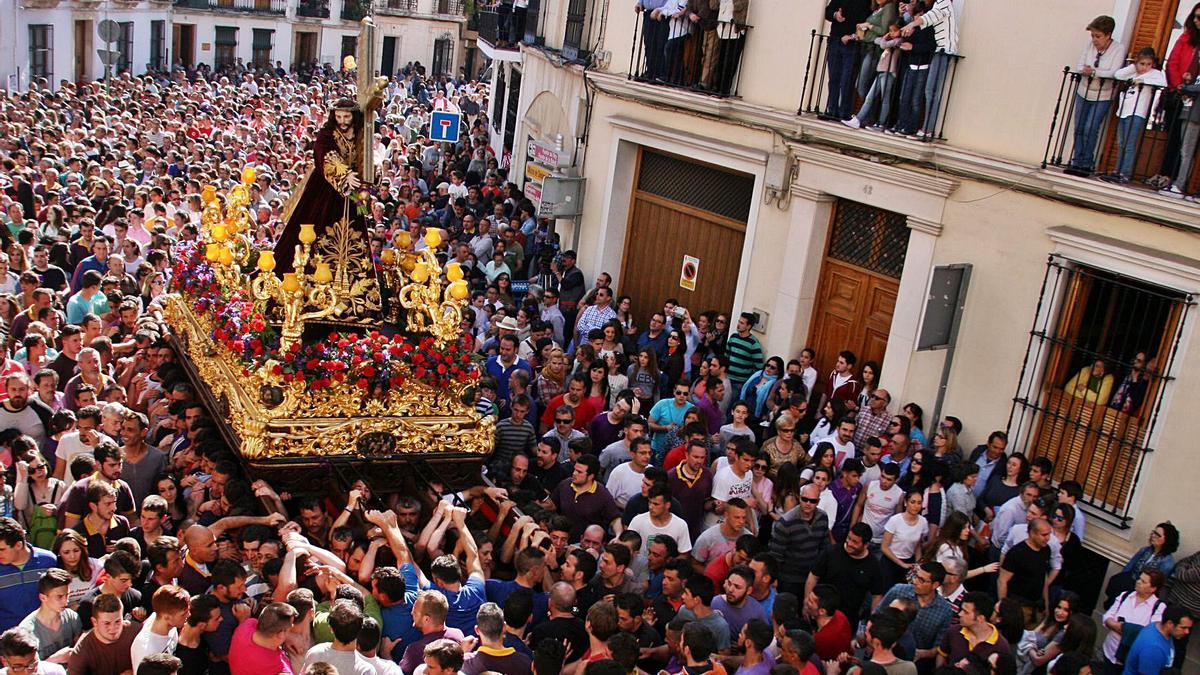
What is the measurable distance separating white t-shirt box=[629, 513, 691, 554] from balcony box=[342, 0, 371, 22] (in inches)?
1685

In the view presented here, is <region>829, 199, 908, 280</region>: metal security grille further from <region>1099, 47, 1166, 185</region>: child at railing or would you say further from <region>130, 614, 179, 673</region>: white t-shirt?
<region>130, 614, 179, 673</region>: white t-shirt

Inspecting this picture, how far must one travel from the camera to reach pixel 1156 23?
30.6 feet

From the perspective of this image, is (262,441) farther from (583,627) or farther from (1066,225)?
(1066,225)

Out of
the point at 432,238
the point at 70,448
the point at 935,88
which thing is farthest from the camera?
the point at 935,88

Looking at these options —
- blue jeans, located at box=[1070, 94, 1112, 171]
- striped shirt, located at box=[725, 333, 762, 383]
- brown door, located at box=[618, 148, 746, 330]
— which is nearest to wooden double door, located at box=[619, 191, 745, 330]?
brown door, located at box=[618, 148, 746, 330]

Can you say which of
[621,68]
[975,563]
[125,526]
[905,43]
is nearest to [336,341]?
[125,526]

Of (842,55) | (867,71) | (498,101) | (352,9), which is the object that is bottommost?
(498,101)

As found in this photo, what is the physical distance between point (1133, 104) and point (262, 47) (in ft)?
131

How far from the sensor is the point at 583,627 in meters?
6.80

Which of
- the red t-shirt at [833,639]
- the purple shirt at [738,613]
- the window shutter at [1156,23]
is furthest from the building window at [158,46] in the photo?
the red t-shirt at [833,639]

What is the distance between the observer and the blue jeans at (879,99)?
1099 cm

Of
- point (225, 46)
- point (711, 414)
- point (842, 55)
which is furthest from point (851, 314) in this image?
point (225, 46)

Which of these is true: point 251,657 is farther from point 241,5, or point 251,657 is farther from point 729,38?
point 241,5

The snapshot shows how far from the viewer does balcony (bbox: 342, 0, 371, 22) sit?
47.7 meters
